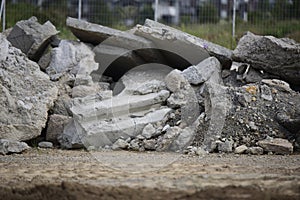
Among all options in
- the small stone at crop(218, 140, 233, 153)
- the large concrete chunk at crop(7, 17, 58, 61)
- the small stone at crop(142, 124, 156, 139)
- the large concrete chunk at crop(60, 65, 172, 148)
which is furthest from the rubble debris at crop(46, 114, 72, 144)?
the small stone at crop(218, 140, 233, 153)

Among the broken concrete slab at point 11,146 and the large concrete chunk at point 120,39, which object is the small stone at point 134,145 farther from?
the large concrete chunk at point 120,39

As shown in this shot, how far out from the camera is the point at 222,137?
24.9ft

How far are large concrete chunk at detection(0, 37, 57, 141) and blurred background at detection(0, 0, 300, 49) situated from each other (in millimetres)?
5272

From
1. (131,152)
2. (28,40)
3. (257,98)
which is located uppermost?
(28,40)

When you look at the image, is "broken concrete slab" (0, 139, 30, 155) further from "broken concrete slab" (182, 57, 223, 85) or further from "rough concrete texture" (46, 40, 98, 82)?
"broken concrete slab" (182, 57, 223, 85)

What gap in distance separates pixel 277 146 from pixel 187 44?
2592mm

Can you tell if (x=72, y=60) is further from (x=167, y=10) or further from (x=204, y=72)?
(x=167, y=10)

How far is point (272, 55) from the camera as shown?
870cm

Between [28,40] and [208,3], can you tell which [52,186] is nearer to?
[28,40]

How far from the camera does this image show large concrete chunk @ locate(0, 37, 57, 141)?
25.1 feet

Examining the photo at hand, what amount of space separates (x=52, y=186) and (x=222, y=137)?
3.66m

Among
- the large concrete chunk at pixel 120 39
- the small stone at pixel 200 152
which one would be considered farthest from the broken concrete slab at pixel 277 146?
the large concrete chunk at pixel 120 39

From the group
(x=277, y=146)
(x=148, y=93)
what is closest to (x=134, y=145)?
(x=148, y=93)

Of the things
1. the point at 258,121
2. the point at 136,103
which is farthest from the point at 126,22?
the point at 258,121
